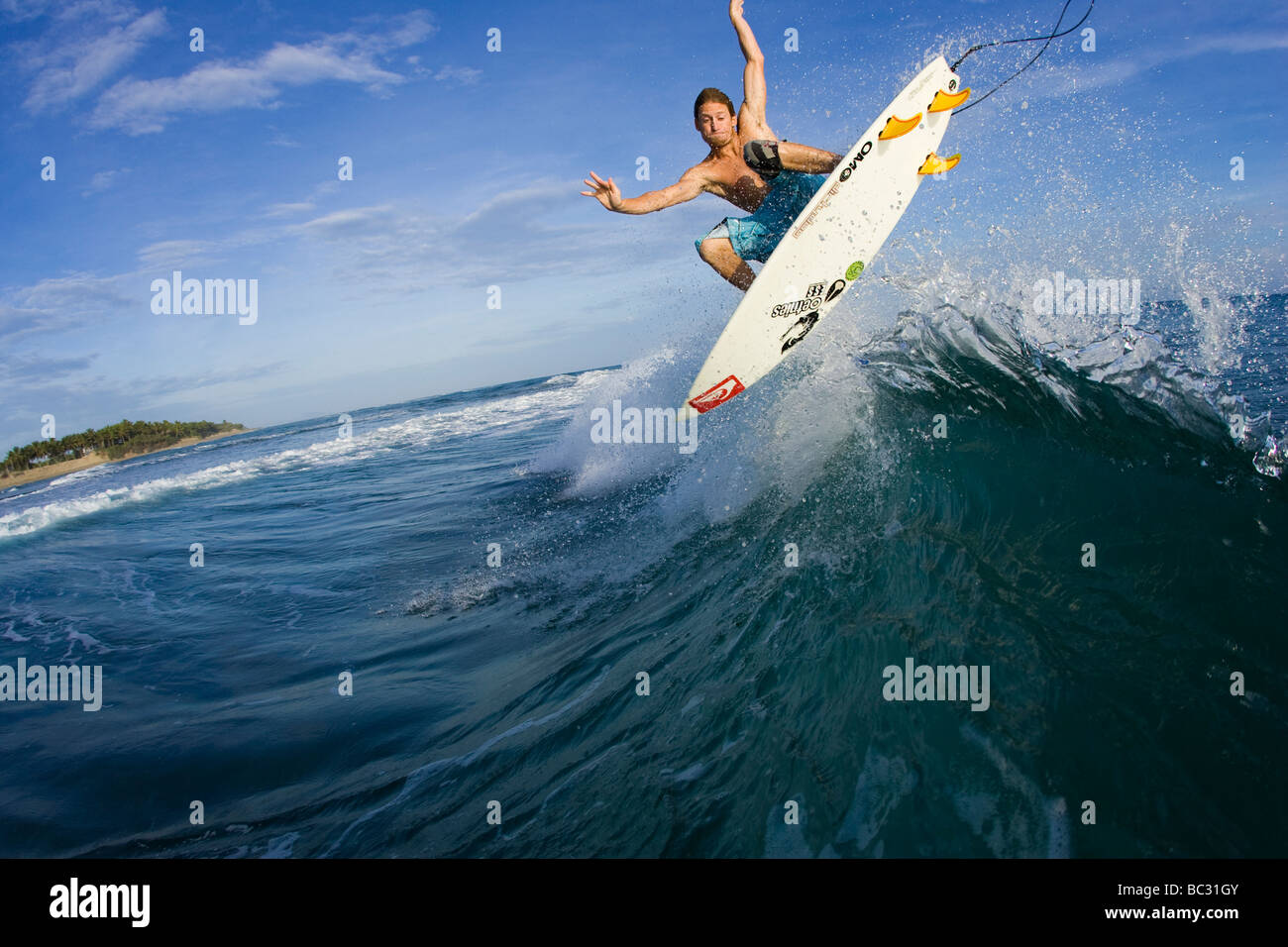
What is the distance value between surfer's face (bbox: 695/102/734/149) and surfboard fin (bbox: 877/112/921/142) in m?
1.36

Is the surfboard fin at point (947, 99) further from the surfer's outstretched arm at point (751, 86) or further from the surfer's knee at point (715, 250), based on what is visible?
the surfer's knee at point (715, 250)

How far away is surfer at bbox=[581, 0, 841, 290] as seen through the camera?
5555 mm

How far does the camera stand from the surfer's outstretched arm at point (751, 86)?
18.1ft

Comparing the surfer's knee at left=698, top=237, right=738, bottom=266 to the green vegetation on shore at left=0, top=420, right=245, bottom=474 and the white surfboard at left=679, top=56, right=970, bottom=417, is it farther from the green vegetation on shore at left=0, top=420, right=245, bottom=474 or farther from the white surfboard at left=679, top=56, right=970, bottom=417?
the green vegetation on shore at left=0, top=420, right=245, bottom=474

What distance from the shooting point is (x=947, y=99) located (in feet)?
17.8

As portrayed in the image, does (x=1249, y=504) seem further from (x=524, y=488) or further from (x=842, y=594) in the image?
(x=524, y=488)

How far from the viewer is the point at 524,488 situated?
10.4 meters

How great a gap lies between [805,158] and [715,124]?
0.89m

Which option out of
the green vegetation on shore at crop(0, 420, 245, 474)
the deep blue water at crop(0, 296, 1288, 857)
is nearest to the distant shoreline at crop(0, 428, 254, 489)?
the green vegetation on shore at crop(0, 420, 245, 474)

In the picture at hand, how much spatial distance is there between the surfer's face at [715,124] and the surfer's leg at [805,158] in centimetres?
54

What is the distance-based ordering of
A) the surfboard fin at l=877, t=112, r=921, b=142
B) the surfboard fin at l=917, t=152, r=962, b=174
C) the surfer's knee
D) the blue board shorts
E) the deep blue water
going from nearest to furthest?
the deep blue water < the surfboard fin at l=877, t=112, r=921, b=142 < the surfboard fin at l=917, t=152, r=962, b=174 < the blue board shorts < the surfer's knee

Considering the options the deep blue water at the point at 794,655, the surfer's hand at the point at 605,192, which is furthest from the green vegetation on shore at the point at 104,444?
the surfer's hand at the point at 605,192

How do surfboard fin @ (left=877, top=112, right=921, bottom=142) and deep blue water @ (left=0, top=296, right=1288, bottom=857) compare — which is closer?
deep blue water @ (left=0, top=296, right=1288, bottom=857)
